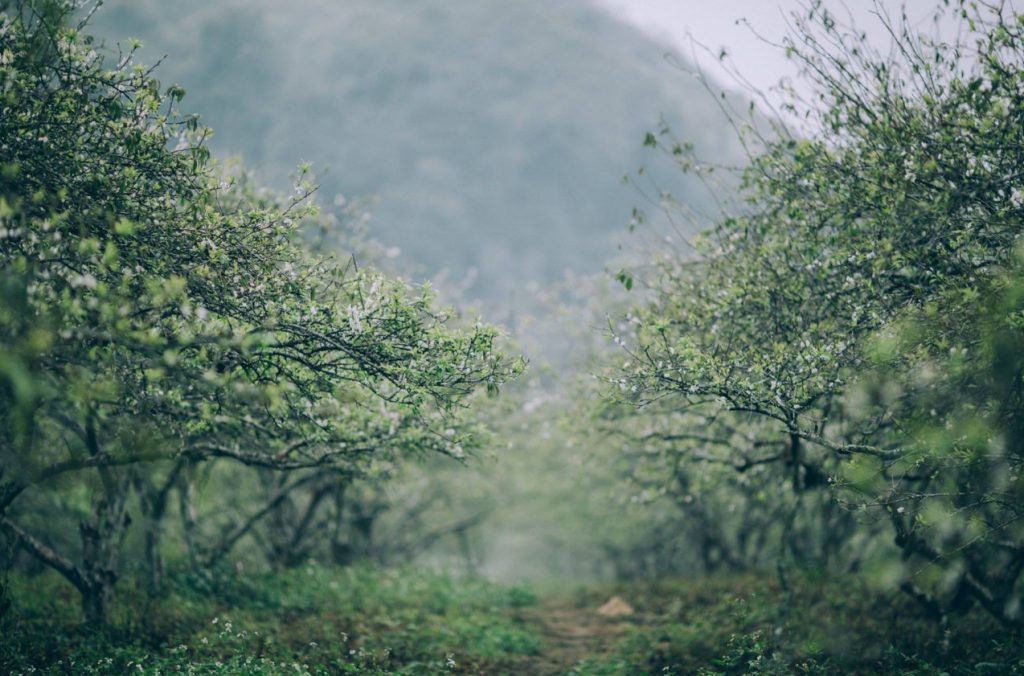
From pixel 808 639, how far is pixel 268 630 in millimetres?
9762

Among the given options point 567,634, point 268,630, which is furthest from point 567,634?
point 268,630

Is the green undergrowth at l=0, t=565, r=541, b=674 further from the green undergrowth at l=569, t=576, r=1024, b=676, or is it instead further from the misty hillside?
the misty hillside

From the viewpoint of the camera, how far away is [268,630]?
12.2 metres

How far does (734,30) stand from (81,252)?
1038cm

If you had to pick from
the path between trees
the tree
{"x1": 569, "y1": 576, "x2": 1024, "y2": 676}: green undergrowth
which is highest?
the tree

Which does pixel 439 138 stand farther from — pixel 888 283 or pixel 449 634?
pixel 888 283

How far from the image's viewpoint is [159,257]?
8.73m

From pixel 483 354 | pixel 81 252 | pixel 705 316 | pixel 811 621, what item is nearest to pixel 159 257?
pixel 81 252

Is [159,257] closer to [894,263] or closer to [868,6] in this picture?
[894,263]

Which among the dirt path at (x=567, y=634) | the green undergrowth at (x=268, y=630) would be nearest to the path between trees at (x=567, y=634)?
the dirt path at (x=567, y=634)

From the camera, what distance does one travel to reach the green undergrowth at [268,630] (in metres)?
10.0

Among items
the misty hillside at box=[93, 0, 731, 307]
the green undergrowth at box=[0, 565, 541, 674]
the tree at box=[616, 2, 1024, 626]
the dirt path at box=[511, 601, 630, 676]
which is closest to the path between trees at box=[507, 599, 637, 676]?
the dirt path at box=[511, 601, 630, 676]

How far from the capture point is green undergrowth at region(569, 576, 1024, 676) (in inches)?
404

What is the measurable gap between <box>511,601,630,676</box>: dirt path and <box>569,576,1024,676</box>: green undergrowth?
1.29ft
